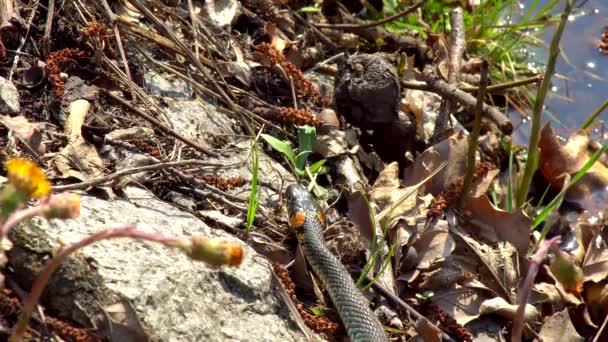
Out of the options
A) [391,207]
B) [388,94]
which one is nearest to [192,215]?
[391,207]

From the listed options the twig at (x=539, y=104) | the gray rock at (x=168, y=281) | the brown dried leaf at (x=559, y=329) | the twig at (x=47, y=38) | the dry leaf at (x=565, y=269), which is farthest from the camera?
the twig at (x=47, y=38)

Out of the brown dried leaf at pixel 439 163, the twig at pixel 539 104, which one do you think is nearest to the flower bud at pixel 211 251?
the twig at pixel 539 104

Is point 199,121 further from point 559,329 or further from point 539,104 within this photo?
point 559,329

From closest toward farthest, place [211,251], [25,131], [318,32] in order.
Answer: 1. [211,251]
2. [25,131]
3. [318,32]

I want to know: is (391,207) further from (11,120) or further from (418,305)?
(11,120)

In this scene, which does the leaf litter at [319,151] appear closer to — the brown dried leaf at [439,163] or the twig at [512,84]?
the brown dried leaf at [439,163]

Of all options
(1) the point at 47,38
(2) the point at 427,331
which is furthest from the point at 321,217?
(1) the point at 47,38
